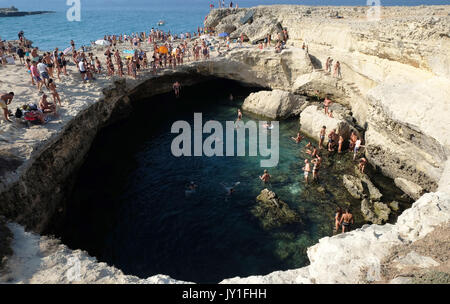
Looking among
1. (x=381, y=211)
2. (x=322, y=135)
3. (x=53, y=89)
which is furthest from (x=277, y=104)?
(x=53, y=89)

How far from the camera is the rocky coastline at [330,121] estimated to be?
8.77 metres

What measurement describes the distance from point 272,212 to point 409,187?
7.93m

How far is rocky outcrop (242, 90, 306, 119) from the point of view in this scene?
25.9m

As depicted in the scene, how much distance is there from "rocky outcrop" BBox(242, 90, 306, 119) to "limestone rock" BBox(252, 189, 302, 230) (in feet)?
36.7

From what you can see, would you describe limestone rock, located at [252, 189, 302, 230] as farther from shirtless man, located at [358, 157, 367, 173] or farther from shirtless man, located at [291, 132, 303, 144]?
shirtless man, located at [291, 132, 303, 144]

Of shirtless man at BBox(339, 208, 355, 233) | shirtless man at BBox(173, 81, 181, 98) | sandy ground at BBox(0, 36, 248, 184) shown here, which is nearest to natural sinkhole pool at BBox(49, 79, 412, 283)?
shirtless man at BBox(339, 208, 355, 233)

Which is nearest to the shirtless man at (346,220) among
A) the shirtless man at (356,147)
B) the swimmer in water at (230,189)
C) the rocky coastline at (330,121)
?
the rocky coastline at (330,121)

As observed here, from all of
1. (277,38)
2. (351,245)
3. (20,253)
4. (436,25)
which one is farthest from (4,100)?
(277,38)

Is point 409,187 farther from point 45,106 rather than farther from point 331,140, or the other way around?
point 45,106

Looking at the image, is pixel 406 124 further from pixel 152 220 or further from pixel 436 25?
pixel 152 220

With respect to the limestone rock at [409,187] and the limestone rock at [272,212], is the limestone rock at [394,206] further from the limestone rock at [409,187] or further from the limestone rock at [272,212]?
the limestone rock at [272,212]

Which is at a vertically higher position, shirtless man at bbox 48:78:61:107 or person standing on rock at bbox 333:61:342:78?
person standing on rock at bbox 333:61:342:78

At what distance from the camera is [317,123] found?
22.6m

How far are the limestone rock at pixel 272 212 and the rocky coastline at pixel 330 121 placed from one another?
4.67m
